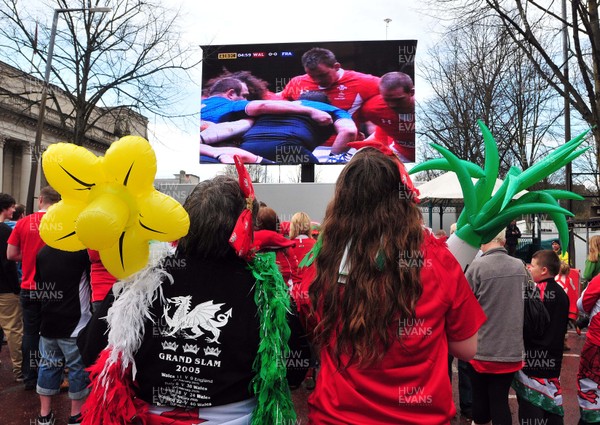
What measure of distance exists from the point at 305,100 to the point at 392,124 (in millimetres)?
2715

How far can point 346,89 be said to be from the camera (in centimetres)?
1476

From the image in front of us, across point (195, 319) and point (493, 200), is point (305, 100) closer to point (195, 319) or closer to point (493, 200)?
point (493, 200)

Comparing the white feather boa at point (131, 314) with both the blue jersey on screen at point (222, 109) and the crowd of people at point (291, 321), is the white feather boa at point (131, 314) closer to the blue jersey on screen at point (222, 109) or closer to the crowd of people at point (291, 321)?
the crowd of people at point (291, 321)

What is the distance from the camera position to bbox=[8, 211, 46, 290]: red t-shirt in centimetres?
481

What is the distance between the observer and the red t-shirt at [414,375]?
1688 millimetres

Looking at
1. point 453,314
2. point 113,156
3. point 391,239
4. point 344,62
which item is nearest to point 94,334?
point 113,156

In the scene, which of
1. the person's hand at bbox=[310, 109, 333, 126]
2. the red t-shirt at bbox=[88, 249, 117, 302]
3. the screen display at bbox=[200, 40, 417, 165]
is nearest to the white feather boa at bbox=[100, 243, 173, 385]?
the red t-shirt at bbox=[88, 249, 117, 302]

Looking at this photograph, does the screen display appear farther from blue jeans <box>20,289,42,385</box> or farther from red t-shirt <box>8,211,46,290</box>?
red t-shirt <box>8,211,46,290</box>

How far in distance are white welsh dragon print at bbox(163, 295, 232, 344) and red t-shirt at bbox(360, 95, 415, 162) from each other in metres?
13.1

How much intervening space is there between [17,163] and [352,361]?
35.9 metres

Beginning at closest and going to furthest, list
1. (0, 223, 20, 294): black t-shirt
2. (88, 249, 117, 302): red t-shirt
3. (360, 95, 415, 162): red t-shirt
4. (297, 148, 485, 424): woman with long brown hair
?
(297, 148, 485, 424): woman with long brown hair → (88, 249, 117, 302): red t-shirt → (0, 223, 20, 294): black t-shirt → (360, 95, 415, 162): red t-shirt

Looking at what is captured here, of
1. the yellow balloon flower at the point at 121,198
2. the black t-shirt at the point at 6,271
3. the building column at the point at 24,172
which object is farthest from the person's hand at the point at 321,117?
the building column at the point at 24,172

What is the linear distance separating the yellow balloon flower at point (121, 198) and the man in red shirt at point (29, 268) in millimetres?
2525

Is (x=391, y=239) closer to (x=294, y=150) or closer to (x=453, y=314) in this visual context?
(x=453, y=314)
